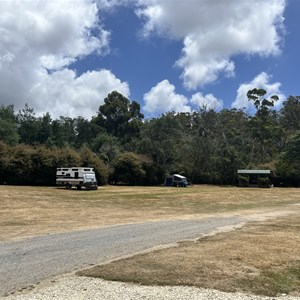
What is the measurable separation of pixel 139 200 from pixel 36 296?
93.7ft

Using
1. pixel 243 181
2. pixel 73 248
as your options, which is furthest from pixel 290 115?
pixel 73 248

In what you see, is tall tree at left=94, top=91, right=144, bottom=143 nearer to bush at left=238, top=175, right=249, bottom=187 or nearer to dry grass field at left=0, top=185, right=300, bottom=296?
bush at left=238, top=175, right=249, bottom=187

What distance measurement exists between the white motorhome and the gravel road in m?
27.9

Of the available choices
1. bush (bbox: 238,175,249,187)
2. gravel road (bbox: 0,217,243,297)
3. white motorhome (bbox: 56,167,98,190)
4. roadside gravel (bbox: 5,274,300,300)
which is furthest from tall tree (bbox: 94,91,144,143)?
roadside gravel (bbox: 5,274,300,300)

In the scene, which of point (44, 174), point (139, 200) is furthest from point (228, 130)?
point (139, 200)

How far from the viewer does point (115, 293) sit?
730cm

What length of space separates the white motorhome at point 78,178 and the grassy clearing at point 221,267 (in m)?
33.6

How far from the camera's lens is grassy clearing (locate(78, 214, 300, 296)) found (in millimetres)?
8023

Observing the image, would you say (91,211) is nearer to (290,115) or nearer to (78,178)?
(78,178)

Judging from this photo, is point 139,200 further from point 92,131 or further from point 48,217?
point 92,131

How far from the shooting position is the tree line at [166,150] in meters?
53.6

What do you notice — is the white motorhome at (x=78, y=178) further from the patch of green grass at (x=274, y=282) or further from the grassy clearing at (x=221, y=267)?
the patch of green grass at (x=274, y=282)

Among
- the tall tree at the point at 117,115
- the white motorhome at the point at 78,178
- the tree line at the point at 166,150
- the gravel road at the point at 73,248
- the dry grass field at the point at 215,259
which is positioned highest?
the tall tree at the point at 117,115

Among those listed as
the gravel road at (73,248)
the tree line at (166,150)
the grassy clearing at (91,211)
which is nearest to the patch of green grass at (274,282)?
the gravel road at (73,248)
